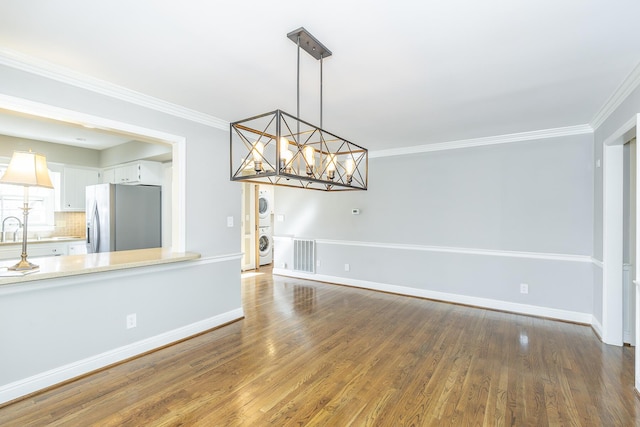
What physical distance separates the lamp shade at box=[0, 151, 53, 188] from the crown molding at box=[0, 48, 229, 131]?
613 millimetres

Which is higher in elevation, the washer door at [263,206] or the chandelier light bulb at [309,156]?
the chandelier light bulb at [309,156]

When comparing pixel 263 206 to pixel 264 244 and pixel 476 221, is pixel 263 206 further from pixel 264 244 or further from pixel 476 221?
pixel 476 221

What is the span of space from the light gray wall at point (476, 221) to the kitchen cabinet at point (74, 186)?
13.1 feet

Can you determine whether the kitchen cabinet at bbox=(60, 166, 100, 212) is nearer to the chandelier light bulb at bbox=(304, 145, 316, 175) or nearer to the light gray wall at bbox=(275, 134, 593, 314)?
the light gray wall at bbox=(275, 134, 593, 314)

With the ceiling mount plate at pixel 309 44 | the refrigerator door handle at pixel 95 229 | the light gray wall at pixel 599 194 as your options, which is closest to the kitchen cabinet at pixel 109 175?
the refrigerator door handle at pixel 95 229

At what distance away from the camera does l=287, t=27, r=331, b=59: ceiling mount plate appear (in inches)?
70.7

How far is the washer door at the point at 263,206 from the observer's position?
292 inches

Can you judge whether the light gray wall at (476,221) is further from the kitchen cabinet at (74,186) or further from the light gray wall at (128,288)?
the kitchen cabinet at (74,186)

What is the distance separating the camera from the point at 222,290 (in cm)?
360

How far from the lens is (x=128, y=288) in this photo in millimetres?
2723

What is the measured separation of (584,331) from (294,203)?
4.66 metres

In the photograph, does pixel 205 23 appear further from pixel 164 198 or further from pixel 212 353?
pixel 164 198

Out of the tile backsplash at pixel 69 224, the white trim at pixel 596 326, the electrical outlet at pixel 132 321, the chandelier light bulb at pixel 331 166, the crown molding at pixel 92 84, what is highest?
the crown molding at pixel 92 84

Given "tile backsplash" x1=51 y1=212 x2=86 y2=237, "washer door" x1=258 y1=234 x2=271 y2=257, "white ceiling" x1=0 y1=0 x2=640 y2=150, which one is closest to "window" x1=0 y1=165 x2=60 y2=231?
"tile backsplash" x1=51 y1=212 x2=86 y2=237
